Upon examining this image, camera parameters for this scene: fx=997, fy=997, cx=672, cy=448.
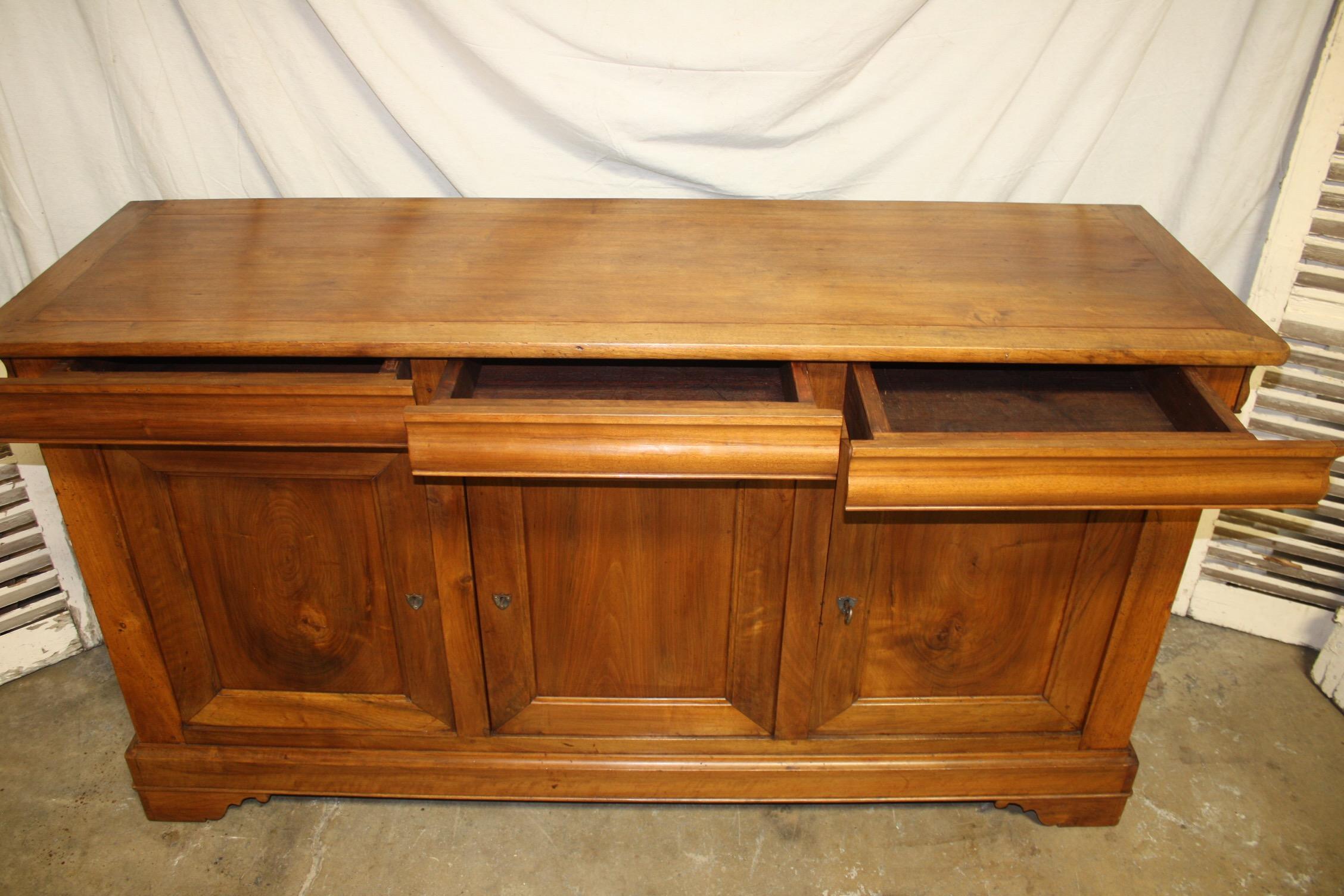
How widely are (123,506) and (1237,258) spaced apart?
83.6 inches

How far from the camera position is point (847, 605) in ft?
5.33

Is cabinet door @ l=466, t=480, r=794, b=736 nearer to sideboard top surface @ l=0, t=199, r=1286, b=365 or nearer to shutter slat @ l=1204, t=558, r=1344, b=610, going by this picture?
sideboard top surface @ l=0, t=199, r=1286, b=365

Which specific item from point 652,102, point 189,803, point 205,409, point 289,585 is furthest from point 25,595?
point 652,102

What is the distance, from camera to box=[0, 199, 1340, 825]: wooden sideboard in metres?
1.33

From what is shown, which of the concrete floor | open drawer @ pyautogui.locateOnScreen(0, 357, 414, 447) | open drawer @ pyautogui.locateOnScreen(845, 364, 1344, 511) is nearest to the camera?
open drawer @ pyautogui.locateOnScreen(845, 364, 1344, 511)

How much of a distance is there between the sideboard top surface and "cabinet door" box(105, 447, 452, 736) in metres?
0.21

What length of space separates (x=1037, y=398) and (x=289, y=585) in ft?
4.10

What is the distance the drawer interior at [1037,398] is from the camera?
1490mm

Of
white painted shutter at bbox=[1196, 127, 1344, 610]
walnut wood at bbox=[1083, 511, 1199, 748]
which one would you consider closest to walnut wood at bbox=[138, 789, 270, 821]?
walnut wood at bbox=[1083, 511, 1199, 748]

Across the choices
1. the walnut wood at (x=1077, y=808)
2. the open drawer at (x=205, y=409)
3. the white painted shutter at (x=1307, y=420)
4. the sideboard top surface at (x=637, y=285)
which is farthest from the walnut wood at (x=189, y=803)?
the white painted shutter at (x=1307, y=420)

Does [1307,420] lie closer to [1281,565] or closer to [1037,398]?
[1281,565]

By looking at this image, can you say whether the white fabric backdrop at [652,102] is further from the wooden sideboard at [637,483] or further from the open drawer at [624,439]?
the open drawer at [624,439]

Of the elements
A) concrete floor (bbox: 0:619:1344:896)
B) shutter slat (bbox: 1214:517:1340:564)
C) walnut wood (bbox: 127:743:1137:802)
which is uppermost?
shutter slat (bbox: 1214:517:1340:564)

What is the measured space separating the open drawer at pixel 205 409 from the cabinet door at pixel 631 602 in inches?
8.8
